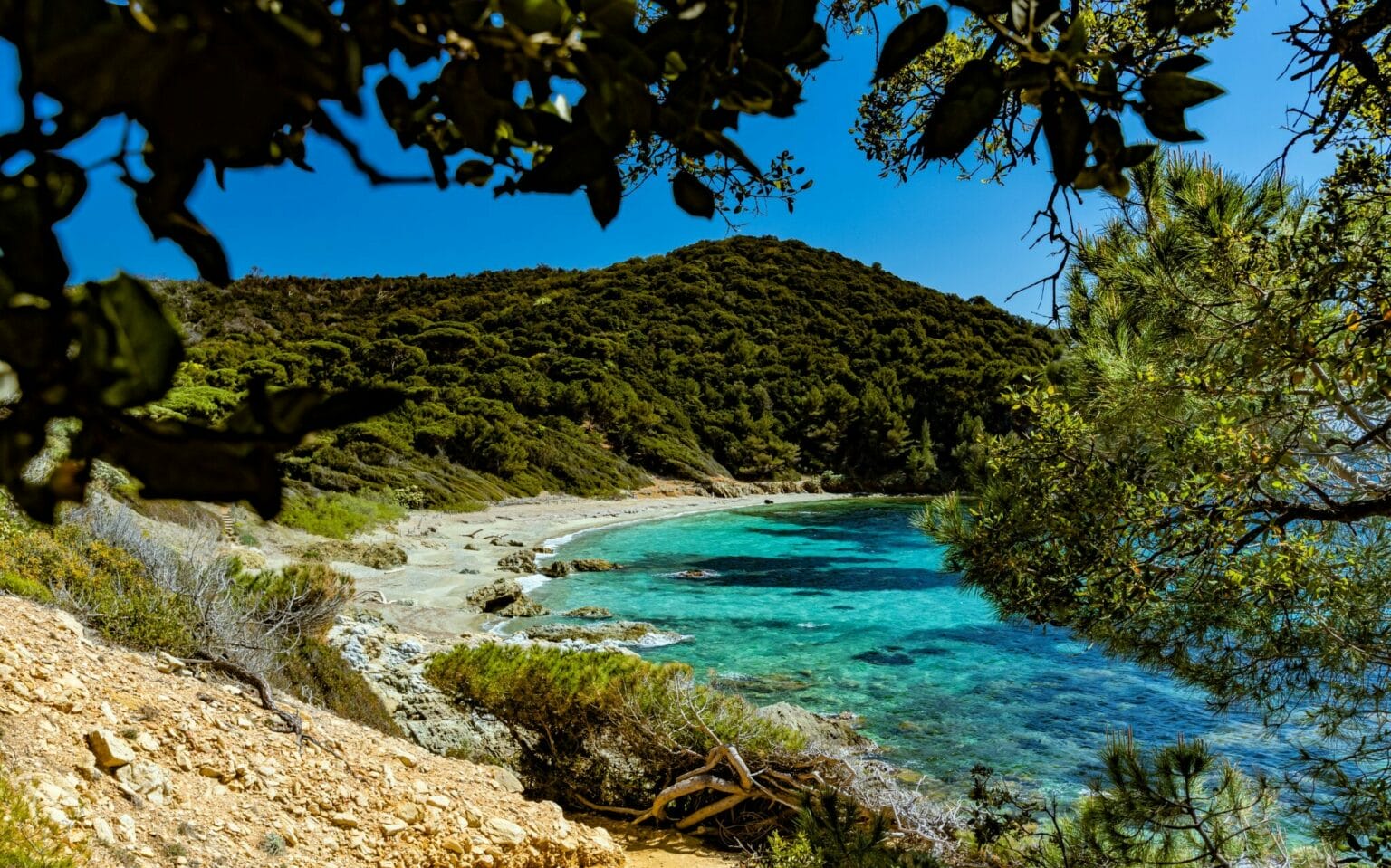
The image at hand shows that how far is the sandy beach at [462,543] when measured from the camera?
11.8 m

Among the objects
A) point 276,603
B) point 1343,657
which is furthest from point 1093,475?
point 276,603

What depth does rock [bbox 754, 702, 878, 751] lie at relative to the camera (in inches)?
282

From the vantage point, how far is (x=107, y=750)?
2.92 metres

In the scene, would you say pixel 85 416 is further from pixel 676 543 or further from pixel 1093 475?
pixel 676 543

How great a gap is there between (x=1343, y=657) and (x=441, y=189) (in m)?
5.18

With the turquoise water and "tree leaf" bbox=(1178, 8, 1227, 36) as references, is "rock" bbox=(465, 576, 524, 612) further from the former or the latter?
"tree leaf" bbox=(1178, 8, 1227, 36)

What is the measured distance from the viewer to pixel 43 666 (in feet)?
10.5

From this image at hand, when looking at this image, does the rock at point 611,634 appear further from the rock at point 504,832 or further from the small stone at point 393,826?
the small stone at point 393,826

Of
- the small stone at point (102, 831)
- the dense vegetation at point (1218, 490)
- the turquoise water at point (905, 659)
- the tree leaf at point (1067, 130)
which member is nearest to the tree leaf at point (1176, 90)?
the tree leaf at point (1067, 130)

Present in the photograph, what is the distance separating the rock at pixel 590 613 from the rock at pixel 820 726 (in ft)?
17.9

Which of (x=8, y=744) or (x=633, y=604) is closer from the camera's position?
(x=8, y=744)

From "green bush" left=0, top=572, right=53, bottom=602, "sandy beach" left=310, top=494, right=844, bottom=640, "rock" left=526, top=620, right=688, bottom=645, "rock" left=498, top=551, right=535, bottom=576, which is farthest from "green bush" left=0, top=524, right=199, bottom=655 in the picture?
"rock" left=498, top=551, right=535, bottom=576

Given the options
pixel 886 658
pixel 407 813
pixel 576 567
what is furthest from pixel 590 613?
pixel 407 813

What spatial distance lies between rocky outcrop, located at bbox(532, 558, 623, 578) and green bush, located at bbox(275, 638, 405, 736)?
10710mm
